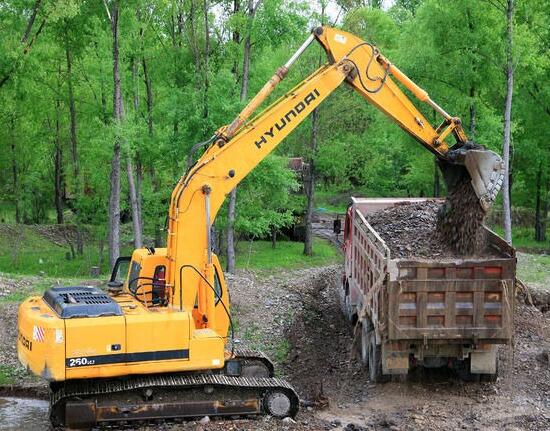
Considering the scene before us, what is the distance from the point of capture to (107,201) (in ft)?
98.9

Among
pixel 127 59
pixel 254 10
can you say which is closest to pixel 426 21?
pixel 254 10

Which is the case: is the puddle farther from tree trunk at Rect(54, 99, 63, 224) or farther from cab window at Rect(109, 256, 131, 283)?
tree trunk at Rect(54, 99, 63, 224)


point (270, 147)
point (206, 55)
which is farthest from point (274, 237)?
point (270, 147)

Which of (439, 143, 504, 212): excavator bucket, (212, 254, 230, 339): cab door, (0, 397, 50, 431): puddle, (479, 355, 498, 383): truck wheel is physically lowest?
(0, 397, 50, 431): puddle

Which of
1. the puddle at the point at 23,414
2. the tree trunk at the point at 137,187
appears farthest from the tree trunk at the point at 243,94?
the puddle at the point at 23,414

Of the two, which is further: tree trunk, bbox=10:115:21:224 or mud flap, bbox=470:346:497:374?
tree trunk, bbox=10:115:21:224

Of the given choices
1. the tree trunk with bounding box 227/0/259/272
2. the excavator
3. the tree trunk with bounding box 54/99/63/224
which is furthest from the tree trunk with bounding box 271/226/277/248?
the excavator

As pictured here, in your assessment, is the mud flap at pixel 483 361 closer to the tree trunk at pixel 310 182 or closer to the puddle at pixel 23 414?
the puddle at pixel 23 414

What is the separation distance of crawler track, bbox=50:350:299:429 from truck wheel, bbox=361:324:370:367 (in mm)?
2466

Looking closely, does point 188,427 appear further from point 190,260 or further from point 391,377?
point 391,377

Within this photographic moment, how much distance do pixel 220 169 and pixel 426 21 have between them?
14006 millimetres

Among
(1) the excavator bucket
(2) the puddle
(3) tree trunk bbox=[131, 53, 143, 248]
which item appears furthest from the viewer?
(3) tree trunk bbox=[131, 53, 143, 248]

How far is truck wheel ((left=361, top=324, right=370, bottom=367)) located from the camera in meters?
12.4

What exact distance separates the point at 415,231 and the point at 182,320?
5.50 m
